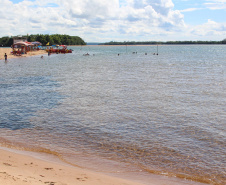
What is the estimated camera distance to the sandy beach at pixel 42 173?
22.0 ft

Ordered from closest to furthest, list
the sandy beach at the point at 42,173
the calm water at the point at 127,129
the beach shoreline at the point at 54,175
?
the sandy beach at the point at 42,173 < the beach shoreline at the point at 54,175 < the calm water at the point at 127,129

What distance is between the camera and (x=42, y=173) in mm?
7629

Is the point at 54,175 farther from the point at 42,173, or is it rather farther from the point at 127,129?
the point at 127,129

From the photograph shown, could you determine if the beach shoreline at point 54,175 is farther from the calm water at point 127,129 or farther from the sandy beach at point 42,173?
the calm water at point 127,129

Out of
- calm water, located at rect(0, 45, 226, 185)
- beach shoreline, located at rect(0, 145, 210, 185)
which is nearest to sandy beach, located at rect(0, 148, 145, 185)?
beach shoreline, located at rect(0, 145, 210, 185)

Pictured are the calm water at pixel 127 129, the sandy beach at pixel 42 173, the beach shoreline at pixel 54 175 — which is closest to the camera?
the sandy beach at pixel 42 173

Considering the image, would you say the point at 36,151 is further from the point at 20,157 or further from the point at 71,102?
the point at 71,102

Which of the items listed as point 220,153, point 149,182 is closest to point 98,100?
point 220,153

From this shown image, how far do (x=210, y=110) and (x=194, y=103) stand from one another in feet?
7.21

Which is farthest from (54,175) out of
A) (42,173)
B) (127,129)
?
(127,129)

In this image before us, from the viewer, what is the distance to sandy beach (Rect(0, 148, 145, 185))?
22.0 feet

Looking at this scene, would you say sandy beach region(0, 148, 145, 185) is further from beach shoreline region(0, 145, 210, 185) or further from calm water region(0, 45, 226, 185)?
calm water region(0, 45, 226, 185)

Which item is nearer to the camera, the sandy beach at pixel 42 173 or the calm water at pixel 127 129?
the sandy beach at pixel 42 173

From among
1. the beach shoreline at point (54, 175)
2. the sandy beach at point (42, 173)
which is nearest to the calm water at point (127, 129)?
the beach shoreline at point (54, 175)
